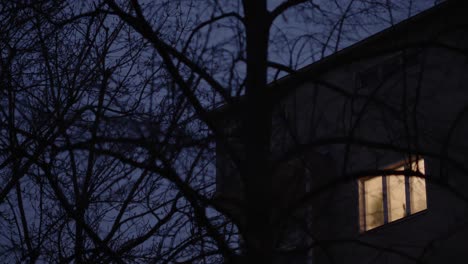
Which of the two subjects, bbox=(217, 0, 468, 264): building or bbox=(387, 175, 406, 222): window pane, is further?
bbox=(387, 175, 406, 222): window pane

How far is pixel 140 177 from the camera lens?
738 centimetres

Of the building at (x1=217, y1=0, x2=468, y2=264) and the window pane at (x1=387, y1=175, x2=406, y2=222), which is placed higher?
the window pane at (x1=387, y1=175, x2=406, y2=222)

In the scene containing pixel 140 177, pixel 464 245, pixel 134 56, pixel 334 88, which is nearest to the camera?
pixel 334 88

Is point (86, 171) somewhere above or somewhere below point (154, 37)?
below

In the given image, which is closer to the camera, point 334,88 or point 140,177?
point 334,88

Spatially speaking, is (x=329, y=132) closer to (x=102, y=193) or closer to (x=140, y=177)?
(x=140, y=177)

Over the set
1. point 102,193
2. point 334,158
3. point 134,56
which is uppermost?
point 334,158

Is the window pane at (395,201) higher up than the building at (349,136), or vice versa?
the window pane at (395,201)

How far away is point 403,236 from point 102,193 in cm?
581

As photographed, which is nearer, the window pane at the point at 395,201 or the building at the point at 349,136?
the building at the point at 349,136

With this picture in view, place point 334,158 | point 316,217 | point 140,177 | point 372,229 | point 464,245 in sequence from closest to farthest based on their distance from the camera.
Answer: point 316,217 → point 140,177 → point 464,245 → point 372,229 → point 334,158

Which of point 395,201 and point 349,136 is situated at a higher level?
point 395,201

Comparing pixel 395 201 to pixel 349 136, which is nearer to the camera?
pixel 349 136

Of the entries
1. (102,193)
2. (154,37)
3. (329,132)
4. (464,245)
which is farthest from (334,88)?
(464,245)
